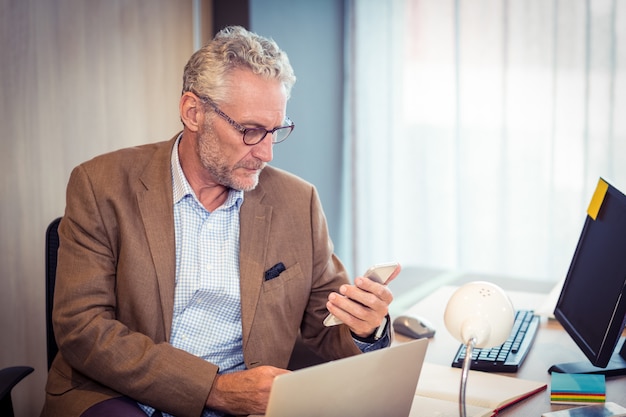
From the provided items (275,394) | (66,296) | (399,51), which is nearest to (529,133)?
(399,51)

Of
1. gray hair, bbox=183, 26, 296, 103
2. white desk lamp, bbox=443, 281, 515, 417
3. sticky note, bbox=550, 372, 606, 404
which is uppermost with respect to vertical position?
gray hair, bbox=183, 26, 296, 103

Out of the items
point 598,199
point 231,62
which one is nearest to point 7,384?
point 231,62

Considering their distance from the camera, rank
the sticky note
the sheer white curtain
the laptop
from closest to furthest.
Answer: the laptop < the sticky note < the sheer white curtain

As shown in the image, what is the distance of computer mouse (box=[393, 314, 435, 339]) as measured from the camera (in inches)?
75.5

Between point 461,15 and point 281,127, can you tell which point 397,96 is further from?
point 281,127

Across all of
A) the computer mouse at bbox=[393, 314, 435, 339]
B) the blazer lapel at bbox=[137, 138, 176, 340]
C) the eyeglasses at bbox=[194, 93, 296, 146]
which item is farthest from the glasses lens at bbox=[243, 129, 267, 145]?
the computer mouse at bbox=[393, 314, 435, 339]

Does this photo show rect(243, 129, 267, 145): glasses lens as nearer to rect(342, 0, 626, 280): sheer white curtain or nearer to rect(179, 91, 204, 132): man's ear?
rect(179, 91, 204, 132): man's ear

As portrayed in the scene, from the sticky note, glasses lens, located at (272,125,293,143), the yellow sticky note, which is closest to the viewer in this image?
the sticky note

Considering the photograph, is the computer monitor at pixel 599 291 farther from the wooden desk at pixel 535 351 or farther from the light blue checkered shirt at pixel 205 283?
the light blue checkered shirt at pixel 205 283

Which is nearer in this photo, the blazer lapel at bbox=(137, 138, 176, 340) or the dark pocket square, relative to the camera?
the blazer lapel at bbox=(137, 138, 176, 340)

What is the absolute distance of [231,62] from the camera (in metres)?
1.80

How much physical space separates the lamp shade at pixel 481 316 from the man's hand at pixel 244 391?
43cm

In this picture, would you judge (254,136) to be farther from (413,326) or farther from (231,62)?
(413,326)

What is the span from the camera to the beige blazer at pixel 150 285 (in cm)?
165
